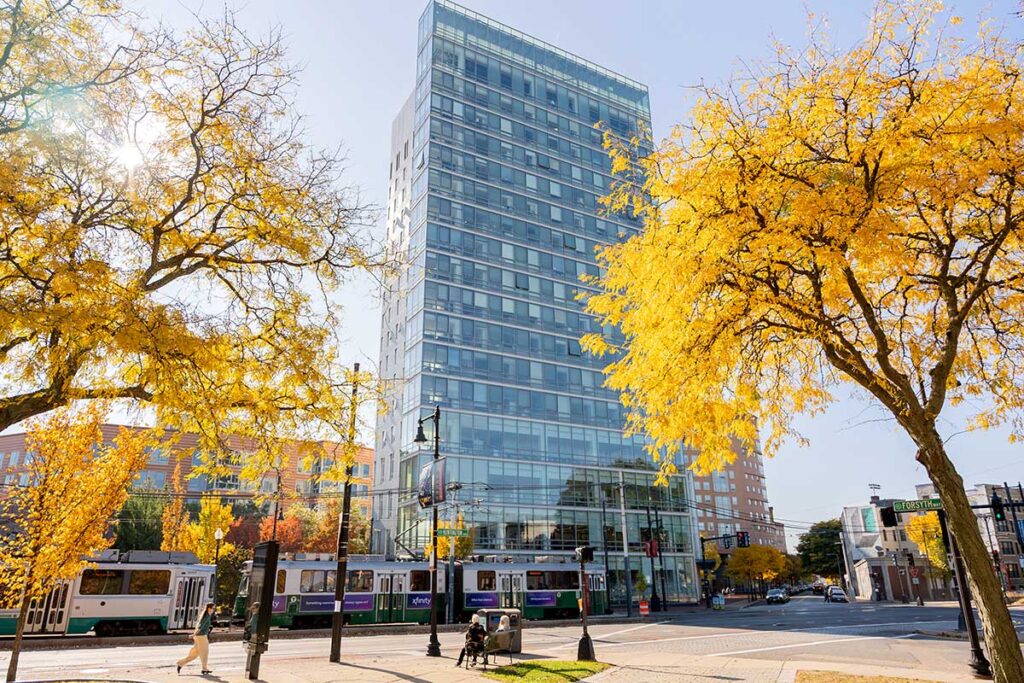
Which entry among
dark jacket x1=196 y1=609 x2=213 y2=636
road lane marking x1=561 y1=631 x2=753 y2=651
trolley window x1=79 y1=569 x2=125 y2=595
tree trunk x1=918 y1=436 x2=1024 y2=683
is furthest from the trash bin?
trolley window x1=79 y1=569 x2=125 y2=595

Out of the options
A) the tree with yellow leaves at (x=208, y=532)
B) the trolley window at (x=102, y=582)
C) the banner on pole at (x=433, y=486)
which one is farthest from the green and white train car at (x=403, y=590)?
the tree with yellow leaves at (x=208, y=532)

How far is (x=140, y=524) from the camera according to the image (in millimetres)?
48625

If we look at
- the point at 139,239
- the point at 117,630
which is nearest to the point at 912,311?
the point at 139,239

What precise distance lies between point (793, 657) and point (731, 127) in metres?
14.8

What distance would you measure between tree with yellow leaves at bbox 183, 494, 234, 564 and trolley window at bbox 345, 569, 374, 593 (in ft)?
58.0

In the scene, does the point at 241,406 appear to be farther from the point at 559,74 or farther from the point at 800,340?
the point at 559,74

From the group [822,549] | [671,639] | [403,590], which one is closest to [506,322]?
[403,590]

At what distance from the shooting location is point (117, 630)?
2447 centimetres

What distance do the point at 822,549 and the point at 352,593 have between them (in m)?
107

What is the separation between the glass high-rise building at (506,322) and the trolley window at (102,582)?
2402 centimetres

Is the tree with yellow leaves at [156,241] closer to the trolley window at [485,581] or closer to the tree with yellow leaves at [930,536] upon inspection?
the trolley window at [485,581]

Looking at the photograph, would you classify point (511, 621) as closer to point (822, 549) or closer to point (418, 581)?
point (418, 581)

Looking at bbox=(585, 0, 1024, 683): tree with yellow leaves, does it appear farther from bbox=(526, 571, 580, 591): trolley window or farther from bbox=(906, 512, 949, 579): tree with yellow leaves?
bbox=(906, 512, 949, 579): tree with yellow leaves

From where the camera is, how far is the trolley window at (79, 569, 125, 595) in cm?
2361
